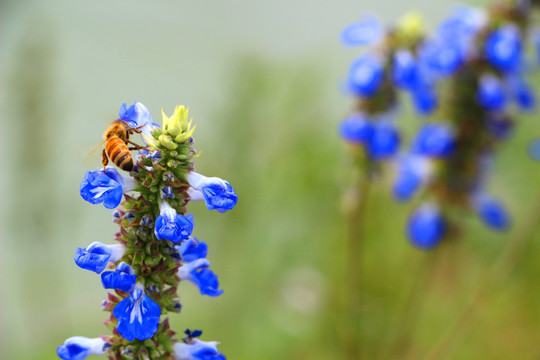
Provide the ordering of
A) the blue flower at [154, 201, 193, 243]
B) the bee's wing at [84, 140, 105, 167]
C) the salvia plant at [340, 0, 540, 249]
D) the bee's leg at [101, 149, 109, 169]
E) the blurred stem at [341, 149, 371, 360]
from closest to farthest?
the blue flower at [154, 201, 193, 243] < the bee's leg at [101, 149, 109, 169] < the bee's wing at [84, 140, 105, 167] < the salvia plant at [340, 0, 540, 249] < the blurred stem at [341, 149, 371, 360]

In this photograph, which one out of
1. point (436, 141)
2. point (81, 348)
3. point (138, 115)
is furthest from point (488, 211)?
point (81, 348)

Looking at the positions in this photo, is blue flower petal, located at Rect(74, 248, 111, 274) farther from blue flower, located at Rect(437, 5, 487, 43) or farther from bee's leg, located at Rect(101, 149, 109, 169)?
blue flower, located at Rect(437, 5, 487, 43)

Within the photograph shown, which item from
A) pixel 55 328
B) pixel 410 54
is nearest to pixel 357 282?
pixel 410 54


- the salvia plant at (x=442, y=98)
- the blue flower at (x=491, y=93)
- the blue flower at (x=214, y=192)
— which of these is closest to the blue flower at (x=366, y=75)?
the salvia plant at (x=442, y=98)

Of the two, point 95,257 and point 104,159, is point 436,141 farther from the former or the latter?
point 95,257

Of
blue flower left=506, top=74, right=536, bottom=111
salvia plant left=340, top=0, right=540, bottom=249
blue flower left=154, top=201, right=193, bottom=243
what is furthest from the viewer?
blue flower left=506, top=74, right=536, bottom=111

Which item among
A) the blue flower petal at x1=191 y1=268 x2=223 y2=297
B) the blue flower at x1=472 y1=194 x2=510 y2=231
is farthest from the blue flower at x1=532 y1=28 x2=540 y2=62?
the blue flower petal at x1=191 y1=268 x2=223 y2=297
